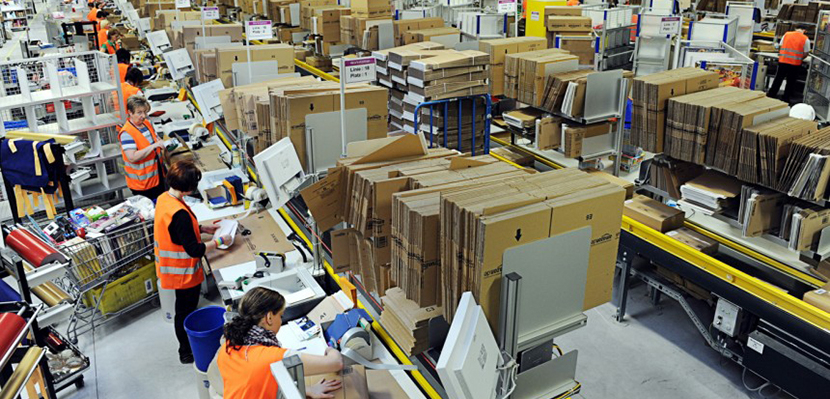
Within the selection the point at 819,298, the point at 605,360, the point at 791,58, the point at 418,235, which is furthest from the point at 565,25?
the point at 418,235

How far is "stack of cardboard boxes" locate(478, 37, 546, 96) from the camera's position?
8.34 m

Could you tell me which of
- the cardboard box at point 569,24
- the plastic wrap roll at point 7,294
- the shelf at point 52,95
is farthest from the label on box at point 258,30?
the cardboard box at point 569,24

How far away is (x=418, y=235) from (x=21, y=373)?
63.9 inches

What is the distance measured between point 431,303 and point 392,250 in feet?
1.02

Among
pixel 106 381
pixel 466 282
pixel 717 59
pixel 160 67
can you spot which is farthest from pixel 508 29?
pixel 466 282

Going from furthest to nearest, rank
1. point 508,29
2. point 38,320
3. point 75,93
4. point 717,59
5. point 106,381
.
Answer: point 508,29
point 717,59
point 75,93
point 106,381
point 38,320

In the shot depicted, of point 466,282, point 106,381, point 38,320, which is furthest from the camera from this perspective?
point 106,381

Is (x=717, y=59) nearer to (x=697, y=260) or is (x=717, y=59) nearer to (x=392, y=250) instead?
(x=697, y=260)

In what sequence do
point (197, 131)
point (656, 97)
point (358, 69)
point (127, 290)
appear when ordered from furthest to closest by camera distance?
point (197, 131) → point (127, 290) → point (656, 97) → point (358, 69)

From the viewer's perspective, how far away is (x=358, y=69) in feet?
14.9

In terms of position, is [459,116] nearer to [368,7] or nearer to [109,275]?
[109,275]

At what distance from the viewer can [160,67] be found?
12039mm

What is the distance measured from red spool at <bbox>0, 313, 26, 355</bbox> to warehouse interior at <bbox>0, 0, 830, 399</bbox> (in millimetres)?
12

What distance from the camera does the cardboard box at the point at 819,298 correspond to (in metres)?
4.12
